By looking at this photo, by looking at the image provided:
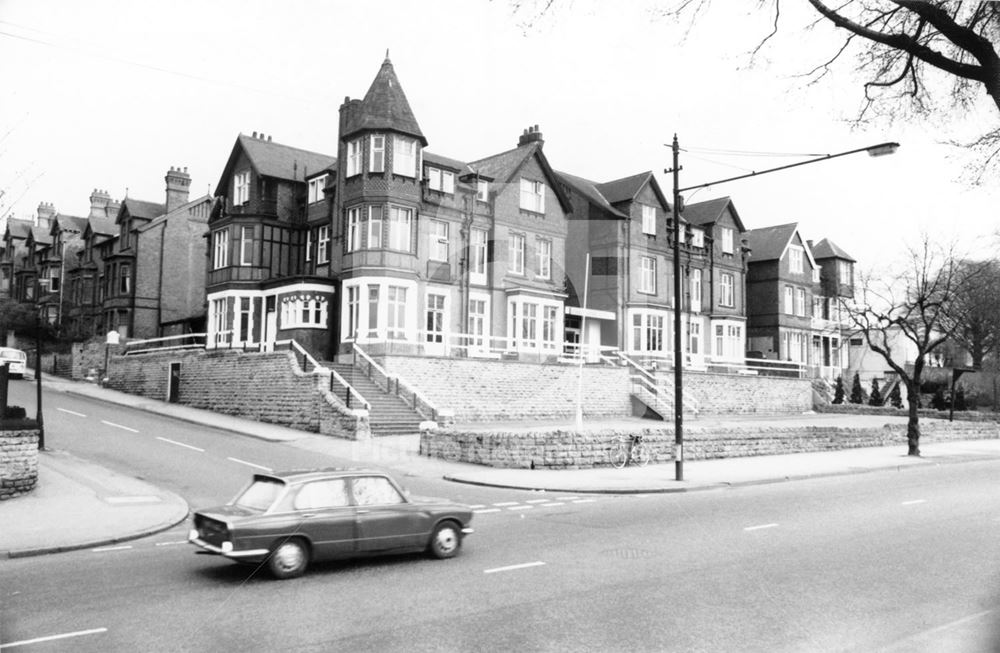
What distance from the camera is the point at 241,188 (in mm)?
40469

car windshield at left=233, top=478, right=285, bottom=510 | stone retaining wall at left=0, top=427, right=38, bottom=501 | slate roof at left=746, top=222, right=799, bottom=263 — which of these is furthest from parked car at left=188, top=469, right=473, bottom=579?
slate roof at left=746, top=222, right=799, bottom=263

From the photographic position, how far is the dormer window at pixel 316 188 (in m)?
39.0

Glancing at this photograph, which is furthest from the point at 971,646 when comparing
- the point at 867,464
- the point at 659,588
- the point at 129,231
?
the point at 129,231

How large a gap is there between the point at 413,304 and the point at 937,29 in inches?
1171

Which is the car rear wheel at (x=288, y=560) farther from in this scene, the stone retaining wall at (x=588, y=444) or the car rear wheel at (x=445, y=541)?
the stone retaining wall at (x=588, y=444)

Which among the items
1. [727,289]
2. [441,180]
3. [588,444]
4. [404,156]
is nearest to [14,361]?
[404,156]

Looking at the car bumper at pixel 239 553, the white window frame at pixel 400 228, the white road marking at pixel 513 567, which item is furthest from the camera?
the white window frame at pixel 400 228

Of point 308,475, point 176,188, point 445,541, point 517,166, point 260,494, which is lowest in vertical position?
point 445,541

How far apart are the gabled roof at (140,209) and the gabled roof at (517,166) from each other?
80.1ft

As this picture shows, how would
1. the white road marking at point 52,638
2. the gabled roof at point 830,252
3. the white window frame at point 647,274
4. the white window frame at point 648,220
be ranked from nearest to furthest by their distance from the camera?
the white road marking at point 52,638
the white window frame at point 647,274
the white window frame at point 648,220
the gabled roof at point 830,252

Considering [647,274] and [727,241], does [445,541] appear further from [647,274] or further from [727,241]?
[727,241]

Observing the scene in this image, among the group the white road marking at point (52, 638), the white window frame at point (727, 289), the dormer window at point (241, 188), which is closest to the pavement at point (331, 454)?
the white road marking at point (52, 638)

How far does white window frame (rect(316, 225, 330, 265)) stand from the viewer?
126 ft

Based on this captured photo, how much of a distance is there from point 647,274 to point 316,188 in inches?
767
